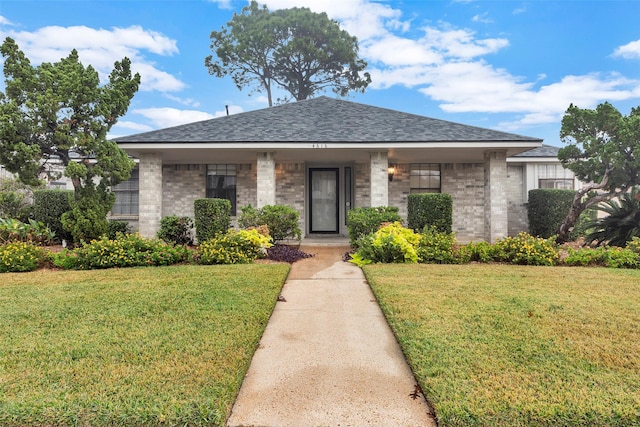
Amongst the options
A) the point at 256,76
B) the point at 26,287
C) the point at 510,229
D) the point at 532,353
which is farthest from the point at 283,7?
the point at 532,353

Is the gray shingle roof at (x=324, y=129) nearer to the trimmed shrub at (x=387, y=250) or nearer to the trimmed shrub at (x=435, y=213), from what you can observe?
the trimmed shrub at (x=435, y=213)

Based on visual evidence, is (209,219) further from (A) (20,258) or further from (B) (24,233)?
(B) (24,233)

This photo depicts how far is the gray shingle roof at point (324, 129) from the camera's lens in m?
10.5

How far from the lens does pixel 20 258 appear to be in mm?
7137

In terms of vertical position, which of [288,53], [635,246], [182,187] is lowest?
[635,246]

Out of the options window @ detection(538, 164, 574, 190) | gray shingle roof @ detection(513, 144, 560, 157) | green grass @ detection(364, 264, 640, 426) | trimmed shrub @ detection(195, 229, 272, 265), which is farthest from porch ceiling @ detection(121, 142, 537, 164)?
green grass @ detection(364, 264, 640, 426)

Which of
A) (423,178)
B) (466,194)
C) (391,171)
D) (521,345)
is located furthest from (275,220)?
(466,194)

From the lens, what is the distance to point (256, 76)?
28.0m

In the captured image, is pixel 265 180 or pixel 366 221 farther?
pixel 265 180

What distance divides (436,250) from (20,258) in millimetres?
8094

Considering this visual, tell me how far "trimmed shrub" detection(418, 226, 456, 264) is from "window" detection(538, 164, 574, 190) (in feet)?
26.8

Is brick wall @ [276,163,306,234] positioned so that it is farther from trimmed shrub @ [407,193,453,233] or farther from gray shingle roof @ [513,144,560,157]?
gray shingle roof @ [513,144,560,157]

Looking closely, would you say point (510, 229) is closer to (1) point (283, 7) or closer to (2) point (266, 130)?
(2) point (266, 130)

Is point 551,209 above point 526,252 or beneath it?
above
